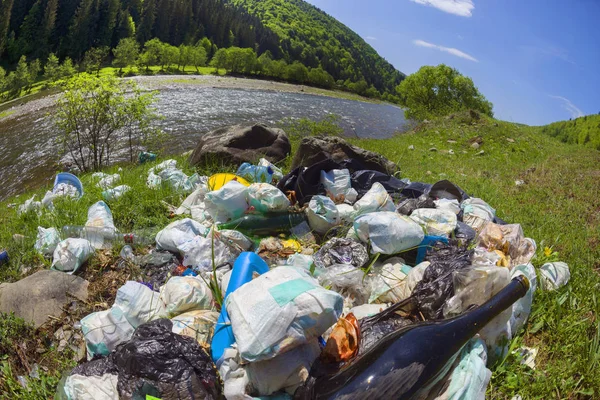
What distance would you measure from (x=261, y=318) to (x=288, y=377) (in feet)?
0.93

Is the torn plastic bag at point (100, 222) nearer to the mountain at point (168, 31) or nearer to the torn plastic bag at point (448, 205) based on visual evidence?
the torn plastic bag at point (448, 205)

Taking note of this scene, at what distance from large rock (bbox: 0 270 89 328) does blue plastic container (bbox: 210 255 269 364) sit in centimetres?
108

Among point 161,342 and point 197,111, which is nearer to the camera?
point 161,342

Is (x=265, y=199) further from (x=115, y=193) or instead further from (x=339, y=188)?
(x=115, y=193)

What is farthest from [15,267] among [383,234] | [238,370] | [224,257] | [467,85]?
[467,85]

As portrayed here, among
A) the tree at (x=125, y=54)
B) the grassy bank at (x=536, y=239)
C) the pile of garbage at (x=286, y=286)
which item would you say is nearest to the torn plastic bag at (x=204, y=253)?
the pile of garbage at (x=286, y=286)

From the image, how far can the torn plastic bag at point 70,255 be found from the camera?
8.62 ft

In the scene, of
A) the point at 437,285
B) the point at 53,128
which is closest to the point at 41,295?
the point at 437,285

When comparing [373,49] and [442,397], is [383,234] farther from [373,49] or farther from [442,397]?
[373,49]

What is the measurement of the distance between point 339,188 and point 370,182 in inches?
19.2

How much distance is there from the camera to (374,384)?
1.41 m

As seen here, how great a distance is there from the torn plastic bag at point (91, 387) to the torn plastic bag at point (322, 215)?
1801mm

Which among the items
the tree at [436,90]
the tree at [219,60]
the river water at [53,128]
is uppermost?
the tree at [219,60]

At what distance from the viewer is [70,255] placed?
265cm
